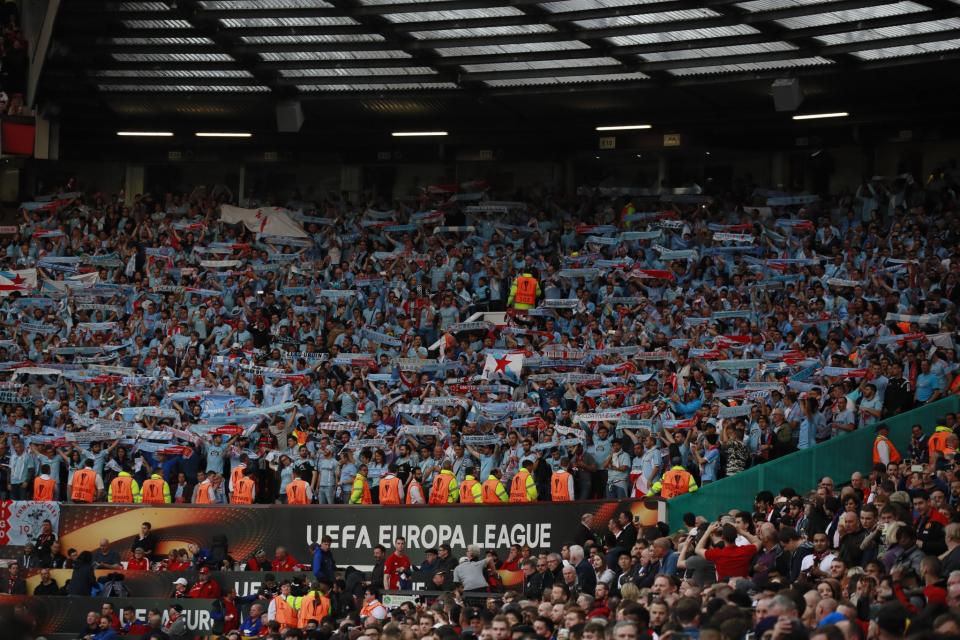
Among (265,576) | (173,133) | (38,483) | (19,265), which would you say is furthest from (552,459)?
(173,133)

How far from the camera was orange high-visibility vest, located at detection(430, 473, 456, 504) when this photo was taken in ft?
72.7

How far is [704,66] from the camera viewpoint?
1172 inches

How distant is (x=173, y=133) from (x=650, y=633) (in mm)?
28778

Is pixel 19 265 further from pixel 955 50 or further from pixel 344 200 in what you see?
pixel 955 50

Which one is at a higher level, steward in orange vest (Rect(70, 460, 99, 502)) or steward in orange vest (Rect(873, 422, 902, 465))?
steward in orange vest (Rect(873, 422, 902, 465))

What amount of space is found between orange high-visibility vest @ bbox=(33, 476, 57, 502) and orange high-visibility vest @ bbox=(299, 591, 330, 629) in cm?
665

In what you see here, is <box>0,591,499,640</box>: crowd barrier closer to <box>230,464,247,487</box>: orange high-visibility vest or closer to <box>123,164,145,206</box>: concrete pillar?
<box>230,464,247,487</box>: orange high-visibility vest

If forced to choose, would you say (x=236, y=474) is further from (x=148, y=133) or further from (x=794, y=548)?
(x=148, y=133)

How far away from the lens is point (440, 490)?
22219 millimetres

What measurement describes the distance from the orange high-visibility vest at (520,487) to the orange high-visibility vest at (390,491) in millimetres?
1812

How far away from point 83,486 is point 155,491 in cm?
120

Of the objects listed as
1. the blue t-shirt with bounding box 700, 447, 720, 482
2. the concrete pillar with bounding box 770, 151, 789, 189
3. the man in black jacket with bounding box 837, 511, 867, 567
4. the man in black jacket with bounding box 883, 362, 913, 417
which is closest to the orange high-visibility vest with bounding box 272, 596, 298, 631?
the blue t-shirt with bounding box 700, 447, 720, 482

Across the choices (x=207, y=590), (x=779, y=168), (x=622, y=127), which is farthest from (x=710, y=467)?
(x=779, y=168)

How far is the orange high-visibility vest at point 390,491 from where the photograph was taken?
22391 millimetres
